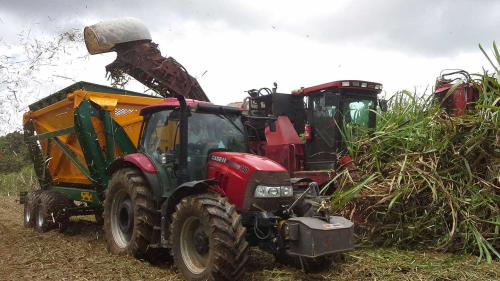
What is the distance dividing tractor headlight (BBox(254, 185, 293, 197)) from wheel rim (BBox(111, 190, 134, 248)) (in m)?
1.85

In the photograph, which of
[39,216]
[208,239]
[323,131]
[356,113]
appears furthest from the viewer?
[39,216]

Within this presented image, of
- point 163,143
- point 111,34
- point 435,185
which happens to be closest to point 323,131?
point 435,185

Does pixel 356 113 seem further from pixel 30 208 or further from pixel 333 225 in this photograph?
pixel 30 208

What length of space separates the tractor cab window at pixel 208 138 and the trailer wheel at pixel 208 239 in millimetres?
649

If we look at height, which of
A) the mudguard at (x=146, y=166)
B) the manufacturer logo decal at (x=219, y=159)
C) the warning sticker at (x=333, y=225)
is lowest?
the warning sticker at (x=333, y=225)

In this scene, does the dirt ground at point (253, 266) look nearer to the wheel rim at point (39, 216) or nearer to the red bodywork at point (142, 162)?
the red bodywork at point (142, 162)

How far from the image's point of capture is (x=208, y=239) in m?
4.18

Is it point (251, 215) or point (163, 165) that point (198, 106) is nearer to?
point (163, 165)

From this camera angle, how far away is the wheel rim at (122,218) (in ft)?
17.7

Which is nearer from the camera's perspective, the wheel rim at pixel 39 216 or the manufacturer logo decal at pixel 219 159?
the manufacturer logo decal at pixel 219 159

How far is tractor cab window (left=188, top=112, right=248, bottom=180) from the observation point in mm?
4945

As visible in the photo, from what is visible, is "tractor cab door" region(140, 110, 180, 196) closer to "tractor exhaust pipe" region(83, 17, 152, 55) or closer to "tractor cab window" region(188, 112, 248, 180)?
"tractor cab window" region(188, 112, 248, 180)

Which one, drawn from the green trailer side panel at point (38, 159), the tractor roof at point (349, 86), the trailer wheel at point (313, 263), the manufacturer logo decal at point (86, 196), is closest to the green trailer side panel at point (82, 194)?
the manufacturer logo decal at point (86, 196)

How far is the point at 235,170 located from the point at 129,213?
169 centimetres
